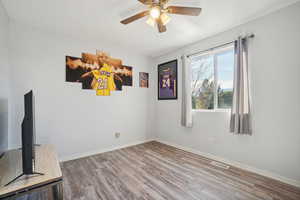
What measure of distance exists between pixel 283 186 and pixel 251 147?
0.57m

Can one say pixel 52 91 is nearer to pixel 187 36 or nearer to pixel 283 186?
pixel 187 36

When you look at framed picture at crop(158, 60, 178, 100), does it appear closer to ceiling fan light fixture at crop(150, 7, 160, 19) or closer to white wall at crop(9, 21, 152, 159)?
white wall at crop(9, 21, 152, 159)

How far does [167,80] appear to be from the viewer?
3703mm

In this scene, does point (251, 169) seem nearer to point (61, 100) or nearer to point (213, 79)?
point (213, 79)

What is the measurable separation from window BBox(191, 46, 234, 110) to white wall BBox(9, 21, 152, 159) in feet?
5.91

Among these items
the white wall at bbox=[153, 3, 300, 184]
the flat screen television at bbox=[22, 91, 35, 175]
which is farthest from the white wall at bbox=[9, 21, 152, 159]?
the white wall at bbox=[153, 3, 300, 184]

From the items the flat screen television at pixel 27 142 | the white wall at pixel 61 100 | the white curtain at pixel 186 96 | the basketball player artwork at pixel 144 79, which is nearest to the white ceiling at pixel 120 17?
the white wall at pixel 61 100

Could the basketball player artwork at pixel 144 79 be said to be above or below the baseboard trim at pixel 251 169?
above

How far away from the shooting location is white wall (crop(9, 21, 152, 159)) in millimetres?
2270

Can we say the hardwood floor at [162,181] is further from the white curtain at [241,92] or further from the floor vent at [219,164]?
the white curtain at [241,92]

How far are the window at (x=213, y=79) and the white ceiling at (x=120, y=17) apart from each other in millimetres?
468

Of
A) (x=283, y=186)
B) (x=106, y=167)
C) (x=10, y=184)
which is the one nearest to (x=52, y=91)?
(x=106, y=167)

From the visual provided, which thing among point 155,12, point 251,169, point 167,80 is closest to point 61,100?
point 155,12

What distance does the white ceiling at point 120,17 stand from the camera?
1.83 meters
